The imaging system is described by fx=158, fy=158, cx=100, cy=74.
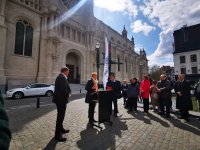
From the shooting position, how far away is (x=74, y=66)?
31.4 m

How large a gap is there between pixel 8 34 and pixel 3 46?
7.74ft

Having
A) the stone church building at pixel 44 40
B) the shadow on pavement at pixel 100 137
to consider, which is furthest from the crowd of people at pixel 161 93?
the stone church building at pixel 44 40

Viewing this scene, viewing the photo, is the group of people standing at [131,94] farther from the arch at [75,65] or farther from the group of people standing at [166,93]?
the arch at [75,65]

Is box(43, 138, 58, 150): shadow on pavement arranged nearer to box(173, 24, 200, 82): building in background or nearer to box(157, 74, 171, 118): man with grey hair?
box(157, 74, 171, 118): man with grey hair

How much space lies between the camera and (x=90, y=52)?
31.8m

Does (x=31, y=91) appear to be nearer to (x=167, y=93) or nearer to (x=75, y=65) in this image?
(x=167, y=93)

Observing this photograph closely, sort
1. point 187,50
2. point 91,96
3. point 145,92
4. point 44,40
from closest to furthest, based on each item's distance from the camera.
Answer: point 91,96 < point 145,92 < point 44,40 < point 187,50

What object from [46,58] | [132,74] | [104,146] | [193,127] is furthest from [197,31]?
[104,146]

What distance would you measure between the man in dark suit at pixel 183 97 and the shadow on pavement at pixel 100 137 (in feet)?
9.38

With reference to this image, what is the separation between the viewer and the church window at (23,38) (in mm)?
21859

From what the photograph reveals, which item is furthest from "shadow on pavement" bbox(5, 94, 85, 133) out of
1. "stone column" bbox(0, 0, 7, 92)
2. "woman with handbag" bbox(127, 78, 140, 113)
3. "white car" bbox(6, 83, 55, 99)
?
"stone column" bbox(0, 0, 7, 92)

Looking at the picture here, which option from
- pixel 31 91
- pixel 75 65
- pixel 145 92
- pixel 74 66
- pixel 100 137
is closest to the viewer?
pixel 100 137

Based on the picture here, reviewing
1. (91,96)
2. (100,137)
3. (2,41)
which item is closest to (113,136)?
(100,137)

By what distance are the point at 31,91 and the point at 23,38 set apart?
402 inches
